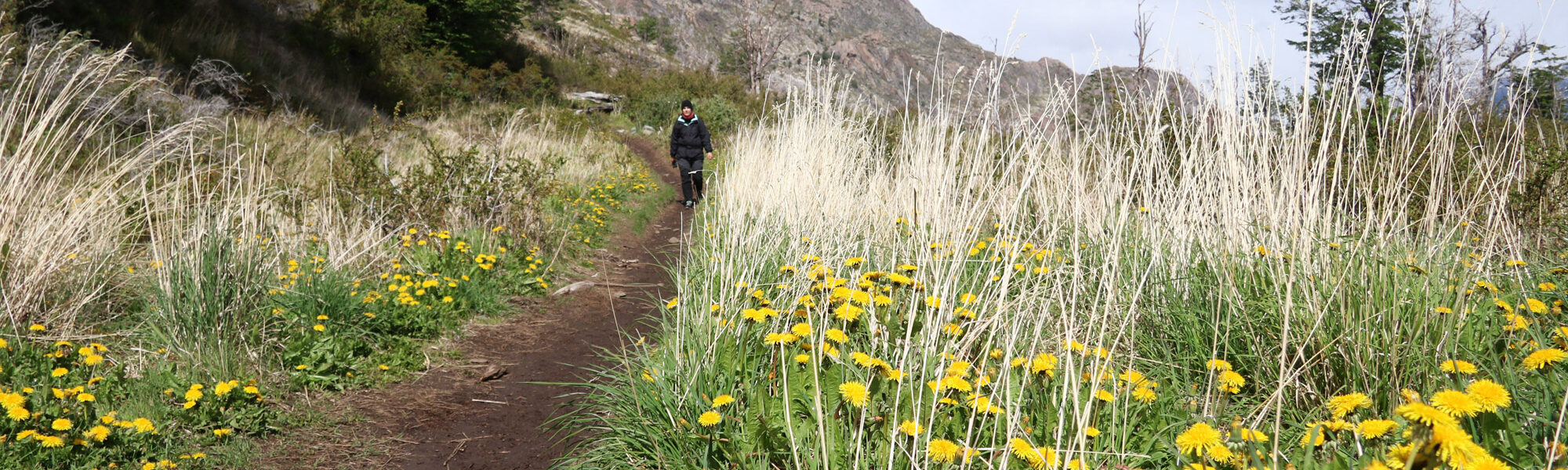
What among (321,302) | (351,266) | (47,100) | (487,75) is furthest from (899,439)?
(487,75)

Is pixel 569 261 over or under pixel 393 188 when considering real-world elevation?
under

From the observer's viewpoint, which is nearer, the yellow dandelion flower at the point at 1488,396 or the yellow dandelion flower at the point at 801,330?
the yellow dandelion flower at the point at 1488,396

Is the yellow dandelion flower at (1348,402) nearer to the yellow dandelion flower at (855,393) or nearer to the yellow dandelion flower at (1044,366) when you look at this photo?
the yellow dandelion flower at (1044,366)

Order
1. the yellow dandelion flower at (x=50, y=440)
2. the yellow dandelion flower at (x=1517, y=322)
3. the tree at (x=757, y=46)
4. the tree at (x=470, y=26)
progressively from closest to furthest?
the yellow dandelion flower at (x=1517, y=322), the yellow dandelion flower at (x=50, y=440), the tree at (x=470, y=26), the tree at (x=757, y=46)

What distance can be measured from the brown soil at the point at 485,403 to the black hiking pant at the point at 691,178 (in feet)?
15.7

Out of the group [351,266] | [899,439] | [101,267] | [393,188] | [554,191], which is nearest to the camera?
[899,439]

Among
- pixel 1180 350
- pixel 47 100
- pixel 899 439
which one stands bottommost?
pixel 47 100

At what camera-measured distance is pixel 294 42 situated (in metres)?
12.1

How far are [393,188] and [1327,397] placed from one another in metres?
5.33

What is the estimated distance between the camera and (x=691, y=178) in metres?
9.57

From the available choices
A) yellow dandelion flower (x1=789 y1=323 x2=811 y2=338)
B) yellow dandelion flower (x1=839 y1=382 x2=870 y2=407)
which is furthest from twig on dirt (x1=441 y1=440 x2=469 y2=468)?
yellow dandelion flower (x1=839 y1=382 x2=870 y2=407)

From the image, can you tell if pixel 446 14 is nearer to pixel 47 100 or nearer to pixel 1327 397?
pixel 47 100

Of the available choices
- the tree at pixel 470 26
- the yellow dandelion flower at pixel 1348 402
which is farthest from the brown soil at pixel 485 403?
the tree at pixel 470 26

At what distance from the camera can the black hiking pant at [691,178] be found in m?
9.68
